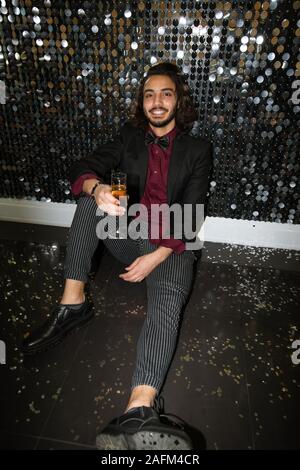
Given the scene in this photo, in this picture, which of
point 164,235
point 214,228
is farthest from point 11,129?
point 214,228

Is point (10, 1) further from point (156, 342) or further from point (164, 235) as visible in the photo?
point (156, 342)

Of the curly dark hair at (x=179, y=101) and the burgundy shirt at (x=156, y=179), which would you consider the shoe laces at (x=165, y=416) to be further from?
the curly dark hair at (x=179, y=101)

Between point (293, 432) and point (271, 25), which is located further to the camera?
point (271, 25)

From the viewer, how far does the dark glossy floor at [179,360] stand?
3.82 feet

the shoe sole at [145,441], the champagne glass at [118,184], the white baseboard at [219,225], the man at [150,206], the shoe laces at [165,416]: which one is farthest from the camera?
the white baseboard at [219,225]

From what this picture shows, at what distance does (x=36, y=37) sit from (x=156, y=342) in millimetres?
1746

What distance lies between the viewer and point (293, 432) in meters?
1.17

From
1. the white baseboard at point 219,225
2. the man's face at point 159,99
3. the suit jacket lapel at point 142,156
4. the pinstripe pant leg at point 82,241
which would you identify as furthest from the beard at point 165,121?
the white baseboard at point 219,225

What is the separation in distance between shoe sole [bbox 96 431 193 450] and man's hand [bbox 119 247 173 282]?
24.3 inches

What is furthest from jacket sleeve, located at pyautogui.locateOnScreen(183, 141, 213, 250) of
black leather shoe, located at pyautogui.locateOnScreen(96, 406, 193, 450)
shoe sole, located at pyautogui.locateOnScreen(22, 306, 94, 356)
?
black leather shoe, located at pyautogui.locateOnScreen(96, 406, 193, 450)

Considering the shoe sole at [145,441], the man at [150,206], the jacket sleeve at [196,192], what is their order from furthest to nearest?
the jacket sleeve at [196,192], the man at [150,206], the shoe sole at [145,441]

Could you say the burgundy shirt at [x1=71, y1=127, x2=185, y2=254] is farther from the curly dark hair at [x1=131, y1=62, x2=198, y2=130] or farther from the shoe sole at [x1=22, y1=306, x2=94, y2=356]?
the shoe sole at [x1=22, y1=306, x2=94, y2=356]

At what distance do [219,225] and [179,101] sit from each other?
93 cm

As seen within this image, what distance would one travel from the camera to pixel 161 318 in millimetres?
1262
